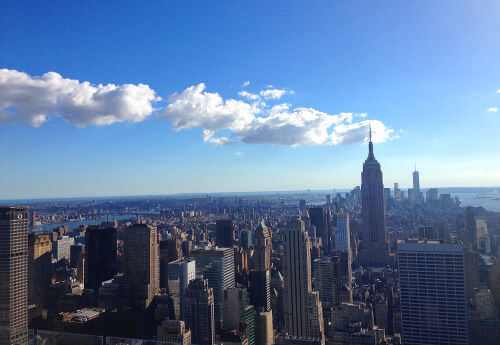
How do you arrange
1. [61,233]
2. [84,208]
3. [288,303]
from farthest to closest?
[84,208]
[61,233]
[288,303]

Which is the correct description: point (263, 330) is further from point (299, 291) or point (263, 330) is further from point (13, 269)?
point (13, 269)

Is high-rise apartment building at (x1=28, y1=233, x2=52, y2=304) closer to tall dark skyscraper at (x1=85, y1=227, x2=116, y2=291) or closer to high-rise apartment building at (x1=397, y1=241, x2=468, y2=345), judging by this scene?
tall dark skyscraper at (x1=85, y1=227, x2=116, y2=291)

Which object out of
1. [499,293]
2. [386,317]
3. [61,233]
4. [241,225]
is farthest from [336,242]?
[61,233]

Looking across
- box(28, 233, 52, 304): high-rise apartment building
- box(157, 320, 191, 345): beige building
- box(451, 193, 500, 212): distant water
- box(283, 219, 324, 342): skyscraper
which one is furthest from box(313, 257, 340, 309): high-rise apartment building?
box(28, 233, 52, 304): high-rise apartment building

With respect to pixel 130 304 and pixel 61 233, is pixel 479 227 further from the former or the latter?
pixel 61 233

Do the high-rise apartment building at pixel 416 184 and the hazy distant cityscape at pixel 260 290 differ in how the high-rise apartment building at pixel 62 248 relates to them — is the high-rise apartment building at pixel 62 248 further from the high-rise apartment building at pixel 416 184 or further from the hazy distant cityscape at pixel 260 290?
the high-rise apartment building at pixel 416 184

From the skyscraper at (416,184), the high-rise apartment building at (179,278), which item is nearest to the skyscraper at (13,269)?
the high-rise apartment building at (179,278)
